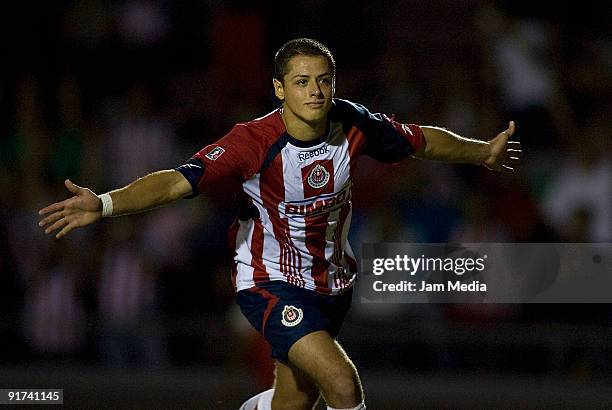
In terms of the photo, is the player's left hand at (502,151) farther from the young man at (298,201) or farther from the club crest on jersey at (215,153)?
the club crest on jersey at (215,153)

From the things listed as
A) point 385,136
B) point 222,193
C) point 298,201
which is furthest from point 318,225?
point 222,193

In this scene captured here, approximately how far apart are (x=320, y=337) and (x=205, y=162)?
96 cm

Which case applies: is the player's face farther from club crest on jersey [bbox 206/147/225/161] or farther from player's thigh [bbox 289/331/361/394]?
player's thigh [bbox 289/331/361/394]

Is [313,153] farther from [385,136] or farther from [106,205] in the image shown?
[106,205]

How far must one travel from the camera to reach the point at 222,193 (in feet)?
31.8

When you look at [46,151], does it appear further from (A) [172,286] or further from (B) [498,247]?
(B) [498,247]

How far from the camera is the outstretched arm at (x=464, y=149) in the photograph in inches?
245

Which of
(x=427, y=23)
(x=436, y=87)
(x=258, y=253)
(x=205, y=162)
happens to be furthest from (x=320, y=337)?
(x=427, y=23)

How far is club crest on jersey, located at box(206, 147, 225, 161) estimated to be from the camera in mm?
5559

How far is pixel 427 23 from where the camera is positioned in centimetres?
1056

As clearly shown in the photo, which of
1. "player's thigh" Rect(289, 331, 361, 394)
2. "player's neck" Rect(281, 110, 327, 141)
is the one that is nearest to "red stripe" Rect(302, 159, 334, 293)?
"player's neck" Rect(281, 110, 327, 141)

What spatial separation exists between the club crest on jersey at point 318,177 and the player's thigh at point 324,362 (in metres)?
0.70

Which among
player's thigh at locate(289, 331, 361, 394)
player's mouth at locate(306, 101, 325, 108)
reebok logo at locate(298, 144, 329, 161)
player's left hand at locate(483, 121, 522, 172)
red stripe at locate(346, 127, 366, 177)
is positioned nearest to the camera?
player's thigh at locate(289, 331, 361, 394)

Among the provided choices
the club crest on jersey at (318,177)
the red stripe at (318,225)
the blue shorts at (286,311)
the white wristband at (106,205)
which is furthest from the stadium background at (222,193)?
the white wristband at (106,205)
